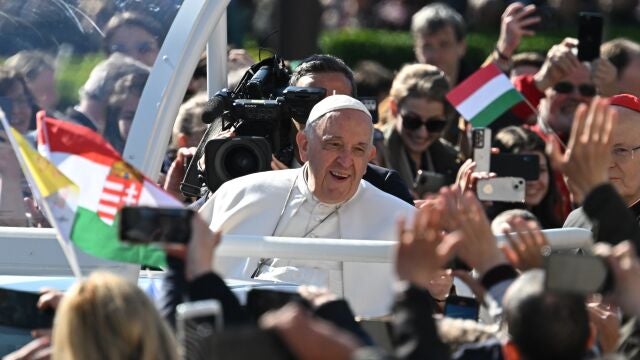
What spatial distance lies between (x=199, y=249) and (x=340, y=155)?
2.20m

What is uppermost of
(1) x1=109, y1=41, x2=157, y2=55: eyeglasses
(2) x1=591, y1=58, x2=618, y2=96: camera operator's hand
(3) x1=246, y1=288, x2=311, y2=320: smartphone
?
(1) x1=109, y1=41, x2=157, y2=55: eyeglasses

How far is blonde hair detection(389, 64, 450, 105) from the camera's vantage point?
9328 mm

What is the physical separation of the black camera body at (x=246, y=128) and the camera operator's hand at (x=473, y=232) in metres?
2.45

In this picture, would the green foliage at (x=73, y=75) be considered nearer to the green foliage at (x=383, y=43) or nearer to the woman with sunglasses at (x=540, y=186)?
the woman with sunglasses at (x=540, y=186)

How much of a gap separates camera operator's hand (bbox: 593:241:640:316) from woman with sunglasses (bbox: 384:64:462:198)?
4.84 metres

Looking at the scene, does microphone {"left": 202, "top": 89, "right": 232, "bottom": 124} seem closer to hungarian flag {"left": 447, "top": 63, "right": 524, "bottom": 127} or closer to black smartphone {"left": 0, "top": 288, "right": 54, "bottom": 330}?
black smartphone {"left": 0, "top": 288, "right": 54, "bottom": 330}

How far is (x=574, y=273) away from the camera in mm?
4184

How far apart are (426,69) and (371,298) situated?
337 cm

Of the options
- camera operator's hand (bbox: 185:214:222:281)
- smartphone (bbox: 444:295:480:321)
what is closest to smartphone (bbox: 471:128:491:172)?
smartphone (bbox: 444:295:480:321)

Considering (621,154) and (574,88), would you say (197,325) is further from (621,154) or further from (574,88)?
(574,88)

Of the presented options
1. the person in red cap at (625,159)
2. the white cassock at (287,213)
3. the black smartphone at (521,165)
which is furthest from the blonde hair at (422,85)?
the white cassock at (287,213)

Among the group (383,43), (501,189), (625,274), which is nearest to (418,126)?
(501,189)

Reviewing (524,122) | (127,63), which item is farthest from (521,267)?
(524,122)

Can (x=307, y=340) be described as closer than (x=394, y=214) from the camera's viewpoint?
Yes
